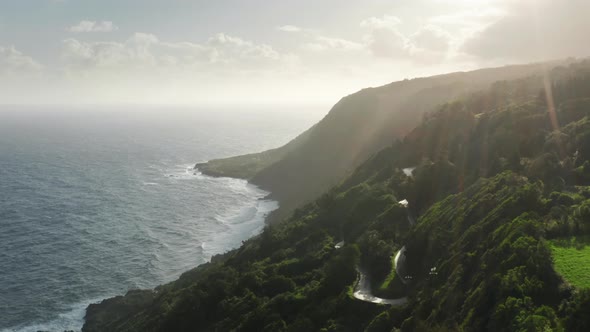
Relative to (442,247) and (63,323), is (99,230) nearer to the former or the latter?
(63,323)

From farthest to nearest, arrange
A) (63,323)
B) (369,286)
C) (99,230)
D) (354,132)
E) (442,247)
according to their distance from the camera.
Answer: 1. (354,132)
2. (99,230)
3. (63,323)
4. (369,286)
5. (442,247)

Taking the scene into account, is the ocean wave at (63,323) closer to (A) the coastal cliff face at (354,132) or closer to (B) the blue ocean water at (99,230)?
(B) the blue ocean water at (99,230)

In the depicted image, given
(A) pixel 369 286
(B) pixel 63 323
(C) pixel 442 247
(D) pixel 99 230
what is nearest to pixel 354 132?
(D) pixel 99 230

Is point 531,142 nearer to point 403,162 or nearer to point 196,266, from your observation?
point 403,162

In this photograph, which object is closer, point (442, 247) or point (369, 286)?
point (442, 247)

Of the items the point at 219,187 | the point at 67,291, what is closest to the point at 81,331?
the point at 67,291

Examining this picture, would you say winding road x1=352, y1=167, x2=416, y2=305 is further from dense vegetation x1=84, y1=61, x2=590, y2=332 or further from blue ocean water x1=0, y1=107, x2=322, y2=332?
blue ocean water x1=0, y1=107, x2=322, y2=332
